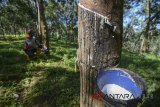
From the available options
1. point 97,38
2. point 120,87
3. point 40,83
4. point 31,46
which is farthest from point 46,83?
point 120,87

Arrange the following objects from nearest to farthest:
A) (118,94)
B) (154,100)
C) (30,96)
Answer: (118,94) → (154,100) → (30,96)

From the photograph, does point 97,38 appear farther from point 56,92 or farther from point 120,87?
point 56,92

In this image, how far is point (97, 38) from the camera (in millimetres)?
2611

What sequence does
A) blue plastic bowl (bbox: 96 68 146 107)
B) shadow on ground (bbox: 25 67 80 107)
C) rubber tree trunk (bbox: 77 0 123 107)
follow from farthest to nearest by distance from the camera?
shadow on ground (bbox: 25 67 80 107)
rubber tree trunk (bbox: 77 0 123 107)
blue plastic bowl (bbox: 96 68 146 107)

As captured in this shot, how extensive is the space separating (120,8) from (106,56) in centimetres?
44

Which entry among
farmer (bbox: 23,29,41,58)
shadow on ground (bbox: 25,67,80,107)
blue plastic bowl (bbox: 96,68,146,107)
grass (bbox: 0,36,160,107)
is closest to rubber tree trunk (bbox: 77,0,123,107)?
blue plastic bowl (bbox: 96,68,146,107)

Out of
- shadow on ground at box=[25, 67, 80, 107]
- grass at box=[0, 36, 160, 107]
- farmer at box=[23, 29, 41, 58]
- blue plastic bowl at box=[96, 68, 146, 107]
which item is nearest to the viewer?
blue plastic bowl at box=[96, 68, 146, 107]

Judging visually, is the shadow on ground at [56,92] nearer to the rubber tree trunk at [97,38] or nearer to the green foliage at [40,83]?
the green foliage at [40,83]

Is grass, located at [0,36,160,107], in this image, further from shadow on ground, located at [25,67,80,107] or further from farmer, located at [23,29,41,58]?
farmer, located at [23,29,41,58]

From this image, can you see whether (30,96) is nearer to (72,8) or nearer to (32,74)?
(32,74)

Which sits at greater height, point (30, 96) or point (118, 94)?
point (118, 94)

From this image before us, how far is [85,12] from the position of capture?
261cm

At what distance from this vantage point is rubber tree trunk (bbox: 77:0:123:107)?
2562 mm

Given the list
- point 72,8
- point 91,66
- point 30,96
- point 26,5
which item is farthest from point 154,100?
point 72,8
